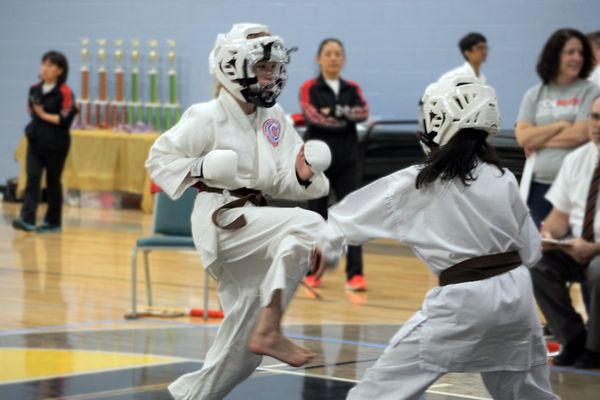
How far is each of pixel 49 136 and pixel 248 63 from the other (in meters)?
6.84

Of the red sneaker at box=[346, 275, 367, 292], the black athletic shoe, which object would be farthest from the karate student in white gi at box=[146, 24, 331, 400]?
the black athletic shoe

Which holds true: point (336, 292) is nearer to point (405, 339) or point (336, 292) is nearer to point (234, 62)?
point (234, 62)

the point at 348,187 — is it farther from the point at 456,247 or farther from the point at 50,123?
the point at 456,247

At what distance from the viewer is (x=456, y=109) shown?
3.90 m

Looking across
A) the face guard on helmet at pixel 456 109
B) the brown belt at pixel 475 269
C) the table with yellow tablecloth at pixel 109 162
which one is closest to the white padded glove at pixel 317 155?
the face guard on helmet at pixel 456 109

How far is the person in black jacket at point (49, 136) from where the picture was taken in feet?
36.4

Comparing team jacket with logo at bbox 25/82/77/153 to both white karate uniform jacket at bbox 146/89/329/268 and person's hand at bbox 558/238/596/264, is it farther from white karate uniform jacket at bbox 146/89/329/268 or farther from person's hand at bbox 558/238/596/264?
white karate uniform jacket at bbox 146/89/329/268

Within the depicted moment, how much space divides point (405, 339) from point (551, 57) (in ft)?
11.3

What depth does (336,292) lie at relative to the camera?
27.3 ft

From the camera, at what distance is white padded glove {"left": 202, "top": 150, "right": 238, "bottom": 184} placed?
4398 mm

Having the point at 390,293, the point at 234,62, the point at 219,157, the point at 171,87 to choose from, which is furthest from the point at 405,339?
the point at 171,87

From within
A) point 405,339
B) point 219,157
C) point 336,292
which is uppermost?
point 219,157

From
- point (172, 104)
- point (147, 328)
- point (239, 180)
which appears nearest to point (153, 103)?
point (172, 104)

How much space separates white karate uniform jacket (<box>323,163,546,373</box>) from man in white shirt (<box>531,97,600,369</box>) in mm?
2214
